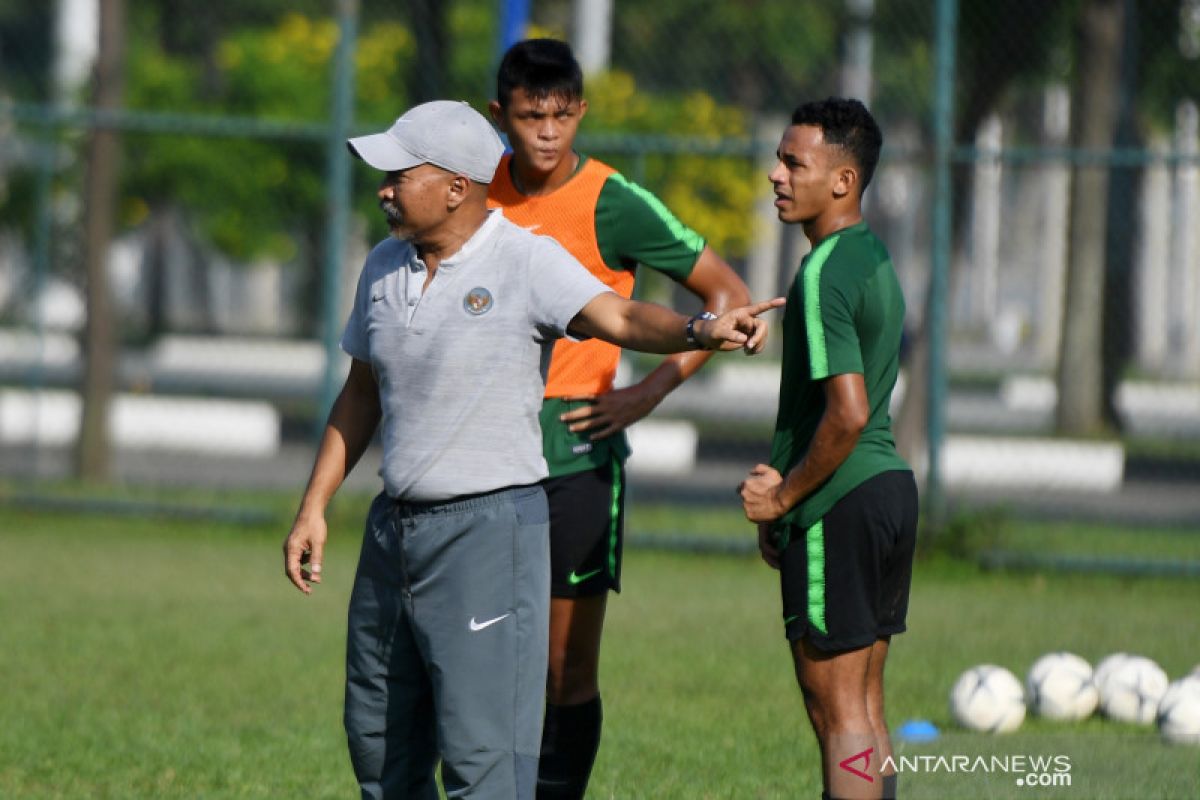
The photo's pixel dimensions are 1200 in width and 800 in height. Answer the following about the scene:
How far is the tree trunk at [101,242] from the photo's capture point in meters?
13.2

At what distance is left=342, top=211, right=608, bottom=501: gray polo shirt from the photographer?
4.09m

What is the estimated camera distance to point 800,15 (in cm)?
3117

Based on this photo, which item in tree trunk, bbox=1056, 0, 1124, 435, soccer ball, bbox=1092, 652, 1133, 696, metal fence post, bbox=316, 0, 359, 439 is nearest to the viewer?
soccer ball, bbox=1092, 652, 1133, 696

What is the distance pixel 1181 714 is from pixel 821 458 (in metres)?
2.76

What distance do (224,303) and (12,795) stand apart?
145 ft

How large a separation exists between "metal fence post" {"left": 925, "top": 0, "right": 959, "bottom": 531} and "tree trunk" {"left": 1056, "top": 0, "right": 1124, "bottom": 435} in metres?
5.16

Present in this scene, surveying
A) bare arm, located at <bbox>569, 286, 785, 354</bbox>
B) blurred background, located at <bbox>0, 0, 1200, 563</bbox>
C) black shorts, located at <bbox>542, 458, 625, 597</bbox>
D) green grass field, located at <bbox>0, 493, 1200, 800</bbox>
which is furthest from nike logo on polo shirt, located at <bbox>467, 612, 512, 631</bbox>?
blurred background, located at <bbox>0, 0, 1200, 563</bbox>

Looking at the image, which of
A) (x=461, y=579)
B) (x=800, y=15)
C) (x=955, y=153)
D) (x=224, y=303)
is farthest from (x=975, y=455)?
(x=224, y=303)

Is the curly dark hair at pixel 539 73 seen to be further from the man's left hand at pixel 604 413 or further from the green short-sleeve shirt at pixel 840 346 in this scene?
the green short-sleeve shirt at pixel 840 346

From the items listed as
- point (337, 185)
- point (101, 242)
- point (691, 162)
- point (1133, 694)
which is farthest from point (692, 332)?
point (691, 162)

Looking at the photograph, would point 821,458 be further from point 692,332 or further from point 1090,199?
point 1090,199

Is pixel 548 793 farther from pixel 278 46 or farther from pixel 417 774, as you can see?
pixel 278 46

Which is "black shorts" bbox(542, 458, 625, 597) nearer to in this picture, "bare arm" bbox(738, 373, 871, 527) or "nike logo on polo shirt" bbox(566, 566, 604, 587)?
"nike logo on polo shirt" bbox(566, 566, 604, 587)

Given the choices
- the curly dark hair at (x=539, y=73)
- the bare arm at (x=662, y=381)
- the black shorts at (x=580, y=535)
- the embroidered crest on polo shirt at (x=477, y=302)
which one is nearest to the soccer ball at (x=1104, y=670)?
the bare arm at (x=662, y=381)
